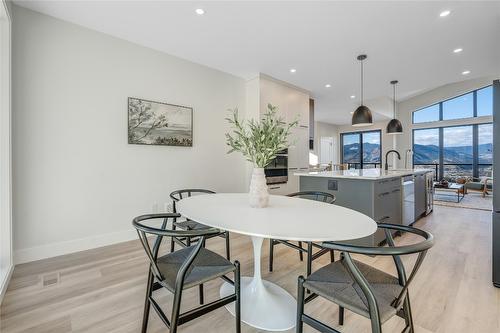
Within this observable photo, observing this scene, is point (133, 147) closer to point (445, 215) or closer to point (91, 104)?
point (91, 104)

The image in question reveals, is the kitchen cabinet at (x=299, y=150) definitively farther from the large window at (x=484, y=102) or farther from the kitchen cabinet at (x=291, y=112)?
the large window at (x=484, y=102)

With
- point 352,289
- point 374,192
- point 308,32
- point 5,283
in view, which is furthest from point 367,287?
point 308,32

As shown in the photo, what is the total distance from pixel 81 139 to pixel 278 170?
Result: 3.12m

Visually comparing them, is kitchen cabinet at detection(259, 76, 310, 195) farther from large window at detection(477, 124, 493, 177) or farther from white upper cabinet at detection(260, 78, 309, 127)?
large window at detection(477, 124, 493, 177)

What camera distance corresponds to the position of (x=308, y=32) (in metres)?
2.90

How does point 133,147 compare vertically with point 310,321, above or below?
above

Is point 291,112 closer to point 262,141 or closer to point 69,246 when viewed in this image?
point 262,141

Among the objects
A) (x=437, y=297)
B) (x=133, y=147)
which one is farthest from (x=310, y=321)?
(x=133, y=147)

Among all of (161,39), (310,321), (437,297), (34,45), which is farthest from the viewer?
(161,39)

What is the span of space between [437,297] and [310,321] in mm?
1484

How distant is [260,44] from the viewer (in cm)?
319

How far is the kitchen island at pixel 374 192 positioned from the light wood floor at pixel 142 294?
0.55 metres

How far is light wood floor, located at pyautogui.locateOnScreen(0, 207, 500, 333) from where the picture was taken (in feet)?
5.08

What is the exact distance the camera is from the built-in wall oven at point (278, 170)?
4344 millimetres
